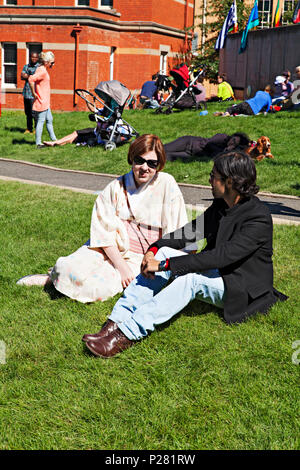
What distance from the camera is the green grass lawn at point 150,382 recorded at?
2.77 metres

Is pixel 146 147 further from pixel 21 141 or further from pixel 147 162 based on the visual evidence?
pixel 21 141

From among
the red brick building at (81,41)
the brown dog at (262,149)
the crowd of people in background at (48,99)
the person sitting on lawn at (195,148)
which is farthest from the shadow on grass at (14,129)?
the red brick building at (81,41)

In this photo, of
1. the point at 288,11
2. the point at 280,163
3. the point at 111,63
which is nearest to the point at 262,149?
the point at 280,163

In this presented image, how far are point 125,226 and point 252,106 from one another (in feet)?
36.9

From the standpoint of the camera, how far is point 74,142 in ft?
47.6

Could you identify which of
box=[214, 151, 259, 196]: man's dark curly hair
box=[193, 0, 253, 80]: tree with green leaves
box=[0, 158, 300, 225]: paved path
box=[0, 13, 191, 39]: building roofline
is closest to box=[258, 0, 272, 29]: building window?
box=[193, 0, 253, 80]: tree with green leaves

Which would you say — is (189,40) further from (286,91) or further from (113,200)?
(113,200)

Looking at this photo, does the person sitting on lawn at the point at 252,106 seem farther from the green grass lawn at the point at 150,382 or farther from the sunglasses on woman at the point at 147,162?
the sunglasses on woman at the point at 147,162

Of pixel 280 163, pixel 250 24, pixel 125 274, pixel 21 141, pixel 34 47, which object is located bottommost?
pixel 125 274

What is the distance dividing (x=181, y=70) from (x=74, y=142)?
16.2 feet

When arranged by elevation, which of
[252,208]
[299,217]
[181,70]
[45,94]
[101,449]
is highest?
[181,70]

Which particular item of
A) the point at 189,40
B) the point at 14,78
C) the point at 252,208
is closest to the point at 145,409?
the point at 252,208

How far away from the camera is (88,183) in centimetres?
1008

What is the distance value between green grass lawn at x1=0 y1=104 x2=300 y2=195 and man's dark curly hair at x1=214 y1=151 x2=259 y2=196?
5.20m
